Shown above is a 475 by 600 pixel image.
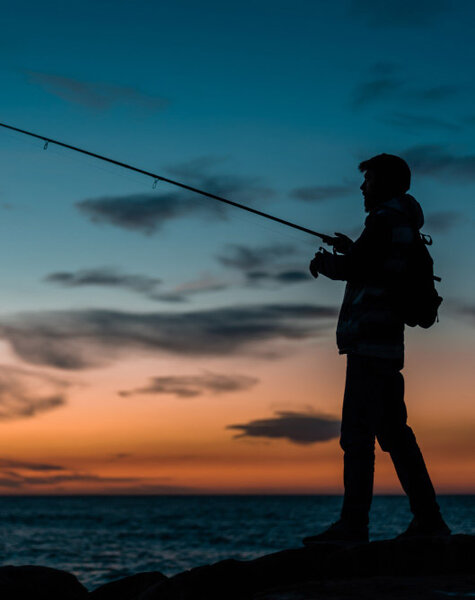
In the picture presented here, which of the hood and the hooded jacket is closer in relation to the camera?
the hooded jacket

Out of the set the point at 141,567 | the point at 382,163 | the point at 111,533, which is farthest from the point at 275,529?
the point at 382,163

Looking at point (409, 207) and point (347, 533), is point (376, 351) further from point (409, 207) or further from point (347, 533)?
point (347, 533)

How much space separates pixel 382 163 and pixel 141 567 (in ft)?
75.5

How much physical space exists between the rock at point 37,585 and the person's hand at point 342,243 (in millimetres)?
4075

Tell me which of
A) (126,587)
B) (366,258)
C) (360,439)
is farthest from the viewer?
(126,587)

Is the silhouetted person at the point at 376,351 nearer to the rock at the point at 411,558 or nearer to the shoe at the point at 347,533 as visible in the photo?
the shoe at the point at 347,533

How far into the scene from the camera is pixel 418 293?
15.1 ft

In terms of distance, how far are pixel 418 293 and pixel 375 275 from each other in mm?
281

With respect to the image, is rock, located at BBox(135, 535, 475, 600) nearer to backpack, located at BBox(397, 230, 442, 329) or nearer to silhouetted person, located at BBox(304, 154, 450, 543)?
silhouetted person, located at BBox(304, 154, 450, 543)

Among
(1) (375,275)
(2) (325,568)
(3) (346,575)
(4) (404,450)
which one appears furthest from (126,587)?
(1) (375,275)

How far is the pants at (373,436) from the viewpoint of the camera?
15.3 feet

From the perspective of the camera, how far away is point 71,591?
22.9 ft

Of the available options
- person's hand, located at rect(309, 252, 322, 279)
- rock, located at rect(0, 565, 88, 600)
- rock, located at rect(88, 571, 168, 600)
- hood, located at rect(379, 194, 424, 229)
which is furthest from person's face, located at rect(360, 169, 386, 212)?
rock, located at rect(0, 565, 88, 600)

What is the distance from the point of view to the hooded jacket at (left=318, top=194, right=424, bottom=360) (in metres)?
4.57
